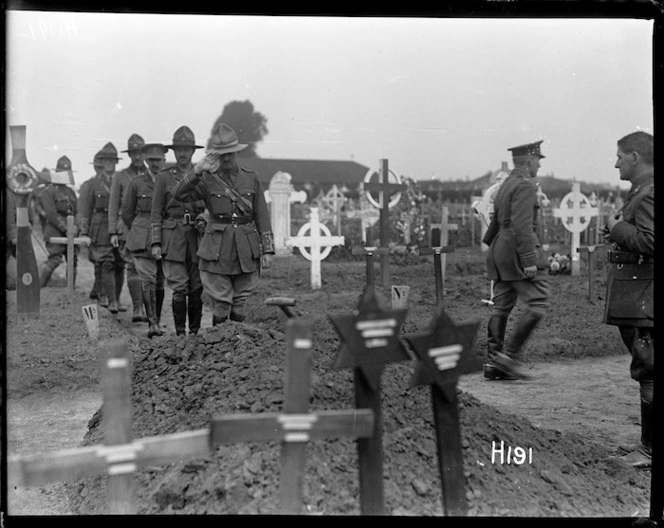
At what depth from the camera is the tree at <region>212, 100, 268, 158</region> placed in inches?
220

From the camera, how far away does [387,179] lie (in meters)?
8.87

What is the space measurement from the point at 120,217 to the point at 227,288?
2358 millimetres

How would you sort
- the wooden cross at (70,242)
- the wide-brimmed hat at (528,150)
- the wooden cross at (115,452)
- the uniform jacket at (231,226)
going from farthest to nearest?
the wooden cross at (70,242) → the uniform jacket at (231,226) → the wide-brimmed hat at (528,150) → the wooden cross at (115,452)

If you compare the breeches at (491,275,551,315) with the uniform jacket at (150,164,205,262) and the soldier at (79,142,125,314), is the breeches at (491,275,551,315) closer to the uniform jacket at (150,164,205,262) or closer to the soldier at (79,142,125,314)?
the uniform jacket at (150,164,205,262)

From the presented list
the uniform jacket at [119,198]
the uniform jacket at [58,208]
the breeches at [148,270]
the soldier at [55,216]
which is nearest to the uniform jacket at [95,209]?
the soldier at [55,216]

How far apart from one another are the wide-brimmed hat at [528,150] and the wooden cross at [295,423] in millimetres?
3627

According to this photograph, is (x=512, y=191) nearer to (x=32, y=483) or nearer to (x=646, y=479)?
(x=646, y=479)

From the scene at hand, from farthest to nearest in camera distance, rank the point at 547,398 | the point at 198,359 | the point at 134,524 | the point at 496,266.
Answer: the point at 496,266 → the point at 547,398 → the point at 198,359 → the point at 134,524

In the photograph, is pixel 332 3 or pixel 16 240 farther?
pixel 16 240

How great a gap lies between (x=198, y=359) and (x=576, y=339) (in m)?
3.50

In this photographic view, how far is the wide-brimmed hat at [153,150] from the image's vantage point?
23.8 ft

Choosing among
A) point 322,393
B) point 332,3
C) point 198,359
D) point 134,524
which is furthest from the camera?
point 198,359

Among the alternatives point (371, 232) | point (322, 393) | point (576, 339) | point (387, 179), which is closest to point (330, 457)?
point (322, 393)

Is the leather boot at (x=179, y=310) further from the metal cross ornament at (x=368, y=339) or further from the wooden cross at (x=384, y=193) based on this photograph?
the metal cross ornament at (x=368, y=339)
